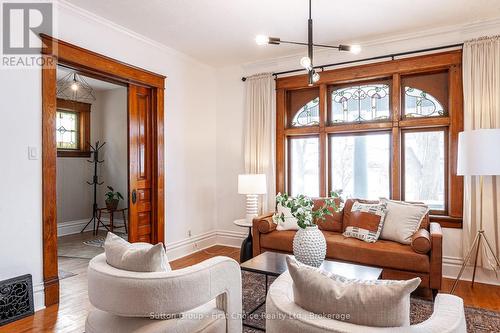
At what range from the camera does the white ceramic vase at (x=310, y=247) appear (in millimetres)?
2666

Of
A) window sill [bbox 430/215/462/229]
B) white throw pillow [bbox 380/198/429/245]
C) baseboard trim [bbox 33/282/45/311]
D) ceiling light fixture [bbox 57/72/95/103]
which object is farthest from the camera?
ceiling light fixture [bbox 57/72/95/103]

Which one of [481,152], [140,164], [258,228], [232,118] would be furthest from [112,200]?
[481,152]

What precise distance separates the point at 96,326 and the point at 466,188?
3777 mm

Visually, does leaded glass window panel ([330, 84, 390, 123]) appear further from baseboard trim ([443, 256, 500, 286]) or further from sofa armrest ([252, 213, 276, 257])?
baseboard trim ([443, 256, 500, 286])

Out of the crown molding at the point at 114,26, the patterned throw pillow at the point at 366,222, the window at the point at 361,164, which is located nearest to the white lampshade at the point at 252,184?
the window at the point at 361,164

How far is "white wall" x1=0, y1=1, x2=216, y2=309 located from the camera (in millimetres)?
2750

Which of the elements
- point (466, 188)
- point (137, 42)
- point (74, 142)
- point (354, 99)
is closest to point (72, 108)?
point (74, 142)

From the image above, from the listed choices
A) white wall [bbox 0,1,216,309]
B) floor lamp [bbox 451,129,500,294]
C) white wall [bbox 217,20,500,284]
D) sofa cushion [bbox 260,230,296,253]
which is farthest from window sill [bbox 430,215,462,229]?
white wall [bbox 0,1,216,309]

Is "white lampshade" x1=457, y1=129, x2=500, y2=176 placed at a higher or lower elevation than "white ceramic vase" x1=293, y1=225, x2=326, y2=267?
higher

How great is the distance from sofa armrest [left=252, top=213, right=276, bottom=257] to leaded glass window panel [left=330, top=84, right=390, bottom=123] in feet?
5.71

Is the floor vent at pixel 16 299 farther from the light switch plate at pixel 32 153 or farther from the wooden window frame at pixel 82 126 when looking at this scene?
the wooden window frame at pixel 82 126

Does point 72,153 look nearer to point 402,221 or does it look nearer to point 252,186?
point 252,186

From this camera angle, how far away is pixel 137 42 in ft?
13.0

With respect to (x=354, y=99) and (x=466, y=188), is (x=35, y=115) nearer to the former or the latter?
(x=354, y=99)
